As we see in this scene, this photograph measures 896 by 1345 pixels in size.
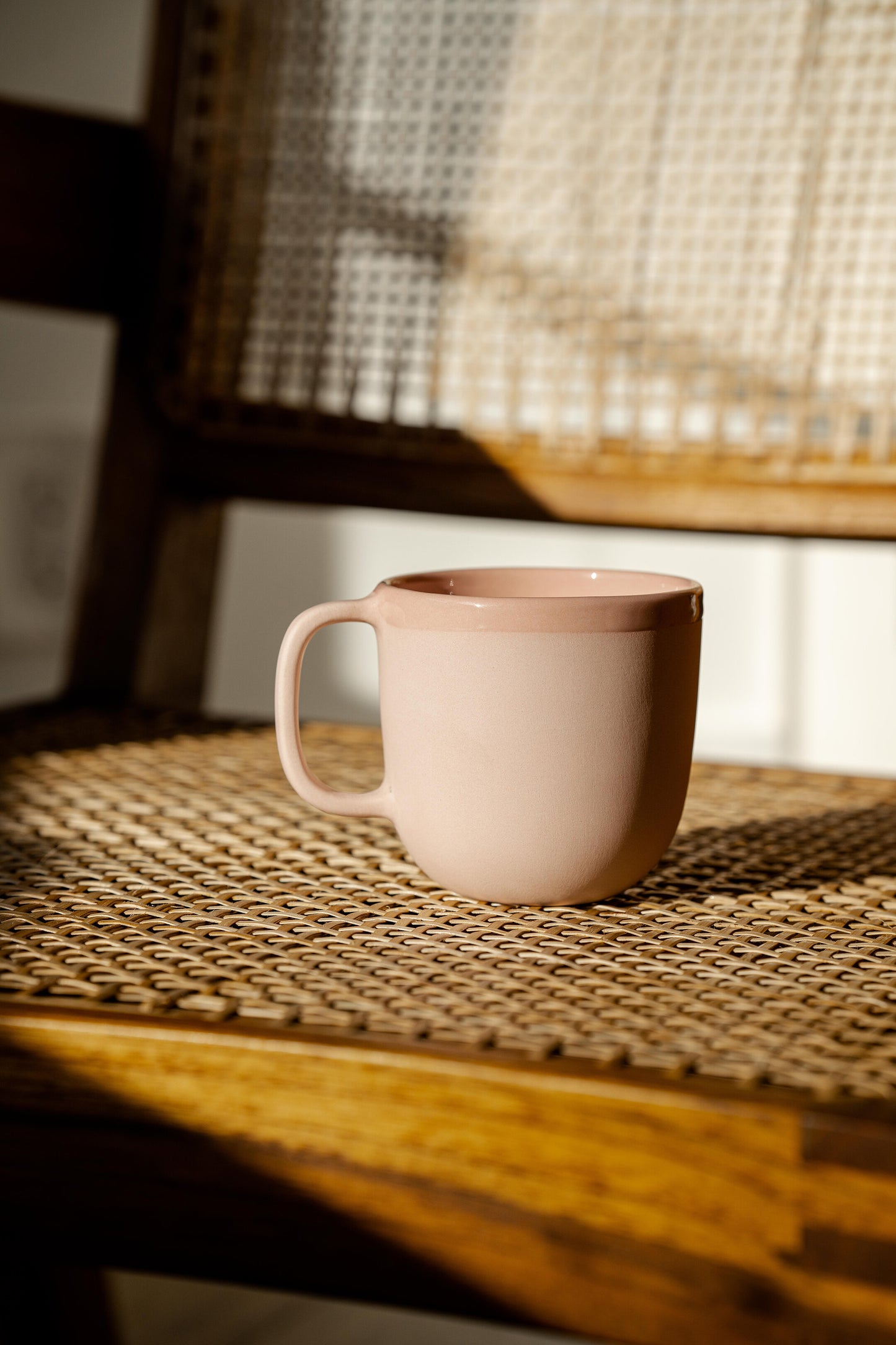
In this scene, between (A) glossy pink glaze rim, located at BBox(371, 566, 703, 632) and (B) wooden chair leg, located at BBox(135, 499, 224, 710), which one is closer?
(A) glossy pink glaze rim, located at BBox(371, 566, 703, 632)

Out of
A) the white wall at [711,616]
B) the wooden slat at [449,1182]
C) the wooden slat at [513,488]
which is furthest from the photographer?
the white wall at [711,616]

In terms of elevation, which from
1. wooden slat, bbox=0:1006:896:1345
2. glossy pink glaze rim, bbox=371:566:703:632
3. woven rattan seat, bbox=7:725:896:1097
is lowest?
wooden slat, bbox=0:1006:896:1345

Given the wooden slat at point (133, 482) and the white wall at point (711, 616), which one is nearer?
Result: the wooden slat at point (133, 482)

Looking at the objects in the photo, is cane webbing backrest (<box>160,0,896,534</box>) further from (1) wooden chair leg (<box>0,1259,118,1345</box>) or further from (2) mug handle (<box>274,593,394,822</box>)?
(1) wooden chair leg (<box>0,1259,118,1345</box>)

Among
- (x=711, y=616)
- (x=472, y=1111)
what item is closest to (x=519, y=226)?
(x=472, y=1111)

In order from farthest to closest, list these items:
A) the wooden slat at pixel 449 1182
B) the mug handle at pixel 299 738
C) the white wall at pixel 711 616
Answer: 1. the white wall at pixel 711 616
2. the mug handle at pixel 299 738
3. the wooden slat at pixel 449 1182

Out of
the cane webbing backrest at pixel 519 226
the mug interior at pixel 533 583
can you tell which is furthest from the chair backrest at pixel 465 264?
the mug interior at pixel 533 583

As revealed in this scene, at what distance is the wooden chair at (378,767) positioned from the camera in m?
0.21

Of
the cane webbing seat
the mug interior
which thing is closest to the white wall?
the mug interior

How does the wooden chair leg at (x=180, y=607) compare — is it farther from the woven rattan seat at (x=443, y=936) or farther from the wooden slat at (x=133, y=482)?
the woven rattan seat at (x=443, y=936)

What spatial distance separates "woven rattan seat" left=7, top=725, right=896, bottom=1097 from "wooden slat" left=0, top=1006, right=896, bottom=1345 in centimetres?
1

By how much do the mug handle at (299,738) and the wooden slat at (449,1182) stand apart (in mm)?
93

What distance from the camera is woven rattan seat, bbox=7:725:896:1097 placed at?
0.23m

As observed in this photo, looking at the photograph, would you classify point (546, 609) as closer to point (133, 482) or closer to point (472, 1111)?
point (472, 1111)
